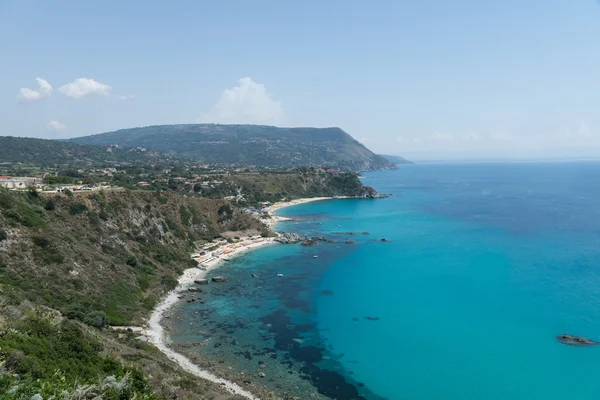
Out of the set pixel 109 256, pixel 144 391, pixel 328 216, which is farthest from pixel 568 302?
pixel 328 216

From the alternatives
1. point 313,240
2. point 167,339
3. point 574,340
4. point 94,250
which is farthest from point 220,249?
point 574,340

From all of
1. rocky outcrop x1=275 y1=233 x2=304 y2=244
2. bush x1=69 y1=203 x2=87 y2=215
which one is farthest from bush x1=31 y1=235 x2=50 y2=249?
rocky outcrop x1=275 y1=233 x2=304 y2=244

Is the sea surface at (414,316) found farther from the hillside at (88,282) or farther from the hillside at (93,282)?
the hillside at (88,282)

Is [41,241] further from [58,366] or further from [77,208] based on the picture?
[58,366]

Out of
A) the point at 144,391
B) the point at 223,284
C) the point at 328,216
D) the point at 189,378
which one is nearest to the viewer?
the point at 144,391

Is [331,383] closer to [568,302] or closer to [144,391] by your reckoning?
[144,391]

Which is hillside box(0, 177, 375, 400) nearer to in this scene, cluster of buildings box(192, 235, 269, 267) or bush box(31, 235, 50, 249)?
bush box(31, 235, 50, 249)

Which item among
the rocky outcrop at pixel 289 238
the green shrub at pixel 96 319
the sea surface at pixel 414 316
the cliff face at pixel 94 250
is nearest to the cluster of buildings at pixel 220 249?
the cliff face at pixel 94 250
